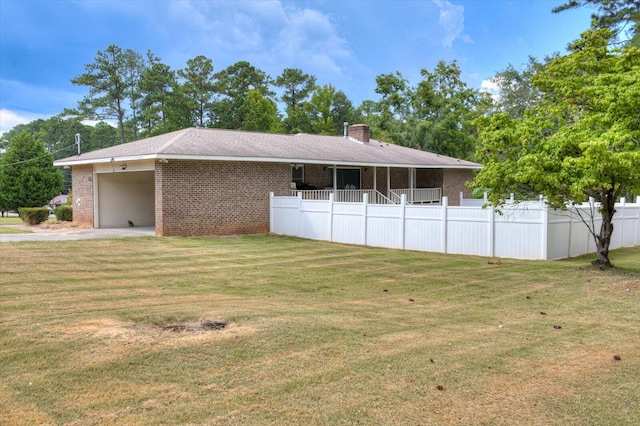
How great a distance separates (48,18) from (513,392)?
29.3 metres

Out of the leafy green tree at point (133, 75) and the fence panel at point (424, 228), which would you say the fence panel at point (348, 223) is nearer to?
the fence panel at point (424, 228)

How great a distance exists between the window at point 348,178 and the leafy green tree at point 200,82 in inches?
1263

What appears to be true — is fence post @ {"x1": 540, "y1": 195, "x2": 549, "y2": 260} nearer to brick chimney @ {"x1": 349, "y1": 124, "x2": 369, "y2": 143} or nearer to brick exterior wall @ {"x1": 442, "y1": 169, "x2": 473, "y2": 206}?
brick exterior wall @ {"x1": 442, "y1": 169, "x2": 473, "y2": 206}

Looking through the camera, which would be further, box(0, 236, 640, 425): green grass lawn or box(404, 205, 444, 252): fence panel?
box(404, 205, 444, 252): fence panel

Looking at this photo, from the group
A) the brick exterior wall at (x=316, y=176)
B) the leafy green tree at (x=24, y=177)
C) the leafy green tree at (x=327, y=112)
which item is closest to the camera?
the brick exterior wall at (x=316, y=176)

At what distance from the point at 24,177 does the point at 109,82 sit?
2145 centimetres

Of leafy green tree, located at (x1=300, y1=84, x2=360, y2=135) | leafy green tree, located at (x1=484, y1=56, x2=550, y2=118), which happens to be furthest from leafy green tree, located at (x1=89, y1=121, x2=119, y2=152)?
leafy green tree, located at (x1=484, y1=56, x2=550, y2=118)

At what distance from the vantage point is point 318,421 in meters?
3.95

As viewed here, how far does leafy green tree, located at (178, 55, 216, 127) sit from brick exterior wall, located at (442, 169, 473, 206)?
32.3 m

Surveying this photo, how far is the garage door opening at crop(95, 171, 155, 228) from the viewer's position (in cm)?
2278

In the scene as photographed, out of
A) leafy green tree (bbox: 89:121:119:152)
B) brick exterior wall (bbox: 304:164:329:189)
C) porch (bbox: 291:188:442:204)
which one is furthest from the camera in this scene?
leafy green tree (bbox: 89:121:119:152)

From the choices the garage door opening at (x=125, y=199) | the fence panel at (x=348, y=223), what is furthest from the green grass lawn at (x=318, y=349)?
the garage door opening at (x=125, y=199)

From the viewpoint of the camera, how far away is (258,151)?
68.8 ft

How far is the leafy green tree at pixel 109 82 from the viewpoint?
55906 millimetres
